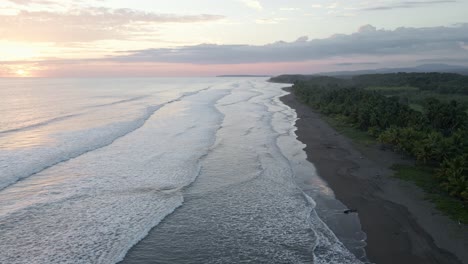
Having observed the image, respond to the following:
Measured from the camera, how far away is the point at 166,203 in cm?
1731

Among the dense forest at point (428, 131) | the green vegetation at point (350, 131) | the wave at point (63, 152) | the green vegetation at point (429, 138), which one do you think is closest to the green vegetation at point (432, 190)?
the green vegetation at point (429, 138)

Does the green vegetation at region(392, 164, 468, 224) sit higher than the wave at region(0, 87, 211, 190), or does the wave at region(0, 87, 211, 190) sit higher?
the green vegetation at region(392, 164, 468, 224)

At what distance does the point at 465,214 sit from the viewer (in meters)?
14.9

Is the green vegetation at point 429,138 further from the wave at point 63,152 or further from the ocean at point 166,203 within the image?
the wave at point 63,152

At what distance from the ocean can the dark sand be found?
732 millimetres

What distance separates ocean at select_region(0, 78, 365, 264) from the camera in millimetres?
12828

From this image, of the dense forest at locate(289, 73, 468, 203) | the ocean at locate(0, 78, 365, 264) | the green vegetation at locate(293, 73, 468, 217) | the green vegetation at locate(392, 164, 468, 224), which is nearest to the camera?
the ocean at locate(0, 78, 365, 264)

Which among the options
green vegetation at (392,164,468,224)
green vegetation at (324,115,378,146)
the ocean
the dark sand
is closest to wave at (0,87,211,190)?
the ocean

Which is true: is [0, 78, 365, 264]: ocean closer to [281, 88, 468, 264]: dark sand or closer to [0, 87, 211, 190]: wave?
[0, 87, 211, 190]: wave

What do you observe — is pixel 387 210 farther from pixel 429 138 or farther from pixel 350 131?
pixel 350 131

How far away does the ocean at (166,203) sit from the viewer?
1283cm

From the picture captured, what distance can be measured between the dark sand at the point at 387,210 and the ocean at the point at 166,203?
0.73 metres

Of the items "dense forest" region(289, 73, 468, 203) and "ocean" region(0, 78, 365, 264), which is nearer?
"ocean" region(0, 78, 365, 264)

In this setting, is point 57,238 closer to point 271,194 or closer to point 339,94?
point 271,194
